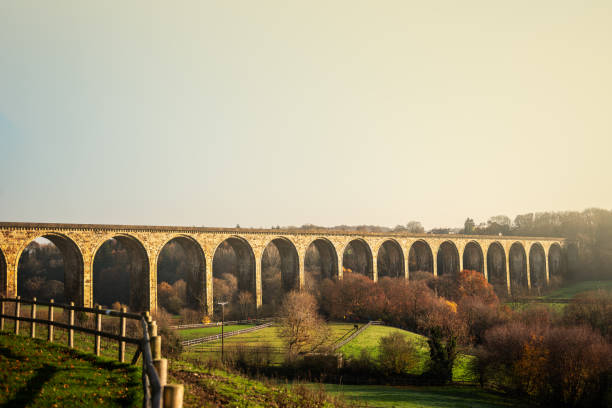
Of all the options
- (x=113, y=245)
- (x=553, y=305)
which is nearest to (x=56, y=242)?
(x=113, y=245)

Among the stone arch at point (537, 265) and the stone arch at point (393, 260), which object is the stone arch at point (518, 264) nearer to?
the stone arch at point (537, 265)

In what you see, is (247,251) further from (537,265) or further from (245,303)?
(537,265)

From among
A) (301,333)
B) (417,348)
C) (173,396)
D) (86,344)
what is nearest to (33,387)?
(173,396)

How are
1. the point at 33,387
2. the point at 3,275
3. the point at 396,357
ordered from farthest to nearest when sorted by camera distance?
the point at 396,357 → the point at 3,275 → the point at 33,387

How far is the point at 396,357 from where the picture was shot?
24.5 meters

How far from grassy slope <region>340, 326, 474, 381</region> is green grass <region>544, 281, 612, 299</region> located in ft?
121

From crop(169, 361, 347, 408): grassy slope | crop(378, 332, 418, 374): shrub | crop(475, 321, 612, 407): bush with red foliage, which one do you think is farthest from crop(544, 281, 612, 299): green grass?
crop(169, 361, 347, 408): grassy slope

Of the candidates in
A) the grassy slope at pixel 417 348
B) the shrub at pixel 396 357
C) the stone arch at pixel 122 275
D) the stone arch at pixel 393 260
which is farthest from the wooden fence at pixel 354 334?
the stone arch at pixel 122 275

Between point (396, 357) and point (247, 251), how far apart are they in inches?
613

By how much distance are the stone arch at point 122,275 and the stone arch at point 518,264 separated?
166 ft

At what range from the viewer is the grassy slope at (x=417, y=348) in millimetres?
25263

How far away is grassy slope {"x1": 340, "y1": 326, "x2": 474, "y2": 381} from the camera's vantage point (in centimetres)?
2526

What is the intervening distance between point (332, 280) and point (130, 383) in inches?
1388

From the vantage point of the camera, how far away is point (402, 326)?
3612 cm
